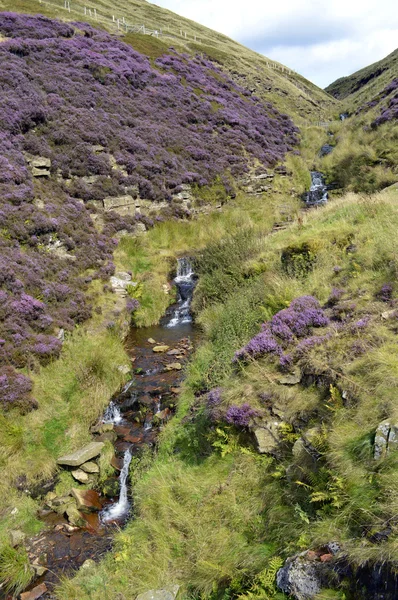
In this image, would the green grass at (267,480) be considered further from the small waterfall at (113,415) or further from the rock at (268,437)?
the small waterfall at (113,415)

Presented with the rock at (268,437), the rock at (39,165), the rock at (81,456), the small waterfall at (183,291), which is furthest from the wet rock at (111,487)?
the rock at (39,165)

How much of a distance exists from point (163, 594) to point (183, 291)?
45.1ft

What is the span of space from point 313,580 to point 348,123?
127ft

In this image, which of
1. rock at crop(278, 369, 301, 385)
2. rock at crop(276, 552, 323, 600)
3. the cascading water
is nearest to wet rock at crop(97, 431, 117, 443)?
the cascading water

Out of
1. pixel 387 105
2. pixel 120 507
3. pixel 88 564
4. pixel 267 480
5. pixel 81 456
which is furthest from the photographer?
pixel 387 105

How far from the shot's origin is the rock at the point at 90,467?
884 centimetres

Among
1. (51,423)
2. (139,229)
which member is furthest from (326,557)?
(139,229)

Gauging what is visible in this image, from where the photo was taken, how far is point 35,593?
6.45 m

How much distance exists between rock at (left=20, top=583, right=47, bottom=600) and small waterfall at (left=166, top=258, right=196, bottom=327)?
10.3 metres

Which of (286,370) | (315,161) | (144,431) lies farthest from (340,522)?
(315,161)

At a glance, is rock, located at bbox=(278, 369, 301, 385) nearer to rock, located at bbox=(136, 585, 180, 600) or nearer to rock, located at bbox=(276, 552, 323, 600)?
rock, located at bbox=(276, 552, 323, 600)

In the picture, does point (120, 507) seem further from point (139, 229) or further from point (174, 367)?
point (139, 229)

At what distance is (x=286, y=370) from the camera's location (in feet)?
24.2

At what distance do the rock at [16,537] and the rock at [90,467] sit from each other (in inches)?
68.7
